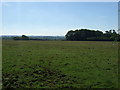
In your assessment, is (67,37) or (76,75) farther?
(67,37)

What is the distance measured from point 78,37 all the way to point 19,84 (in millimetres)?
52859

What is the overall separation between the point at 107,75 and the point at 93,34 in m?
52.4

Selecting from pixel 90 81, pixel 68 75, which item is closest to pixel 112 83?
pixel 90 81

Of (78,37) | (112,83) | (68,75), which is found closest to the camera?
(112,83)

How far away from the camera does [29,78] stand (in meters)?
7.39

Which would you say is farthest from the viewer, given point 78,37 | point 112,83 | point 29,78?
point 78,37

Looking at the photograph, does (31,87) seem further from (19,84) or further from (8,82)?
(8,82)

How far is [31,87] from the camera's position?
20.5 ft

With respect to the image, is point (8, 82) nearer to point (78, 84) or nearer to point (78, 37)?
point (78, 84)

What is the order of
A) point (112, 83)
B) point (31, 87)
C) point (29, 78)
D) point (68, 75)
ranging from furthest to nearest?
point (68, 75), point (29, 78), point (112, 83), point (31, 87)

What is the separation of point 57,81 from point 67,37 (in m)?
54.6

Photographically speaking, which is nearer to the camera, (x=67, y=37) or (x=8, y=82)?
(x=8, y=82)

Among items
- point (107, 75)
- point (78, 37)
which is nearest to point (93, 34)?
point (78, 37)

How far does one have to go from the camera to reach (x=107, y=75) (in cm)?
818
